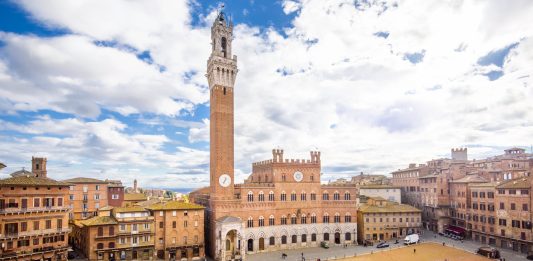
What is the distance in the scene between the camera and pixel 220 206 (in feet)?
216

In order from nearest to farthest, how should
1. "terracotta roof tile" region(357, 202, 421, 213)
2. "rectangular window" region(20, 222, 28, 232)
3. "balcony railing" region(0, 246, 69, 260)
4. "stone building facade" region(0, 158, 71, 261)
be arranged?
1. "balcony railing" region(0, 246, 69, 260)
2. "stone building facade" region(0, 158, 71, 261)
3. "rectangular window" region(20, 222, 28, 232)
4. "terracotta roof tile" region(357, 202, 421, 213)

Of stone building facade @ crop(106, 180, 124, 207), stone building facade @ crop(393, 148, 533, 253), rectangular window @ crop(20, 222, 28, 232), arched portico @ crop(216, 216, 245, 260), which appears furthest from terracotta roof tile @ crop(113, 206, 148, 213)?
stone building facade @ crop(393, 148, 533, 253)

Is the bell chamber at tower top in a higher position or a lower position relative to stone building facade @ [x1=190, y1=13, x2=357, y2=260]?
higher

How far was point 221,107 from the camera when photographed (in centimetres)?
6925

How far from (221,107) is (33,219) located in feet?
117

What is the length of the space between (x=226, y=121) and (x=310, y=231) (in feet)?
97.1

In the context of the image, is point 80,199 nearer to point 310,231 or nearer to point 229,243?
point 229,243

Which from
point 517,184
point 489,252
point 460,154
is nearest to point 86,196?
point 489,252

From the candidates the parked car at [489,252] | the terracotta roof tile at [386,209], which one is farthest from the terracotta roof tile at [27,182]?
the parked car at [489,252]

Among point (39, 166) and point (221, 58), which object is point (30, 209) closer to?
point (39, 166)

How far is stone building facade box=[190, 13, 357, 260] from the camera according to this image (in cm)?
6606

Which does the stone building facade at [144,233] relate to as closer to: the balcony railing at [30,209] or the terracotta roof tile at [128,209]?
the terracotta roof tile at [128,209]

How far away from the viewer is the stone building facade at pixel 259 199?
66.1 metres

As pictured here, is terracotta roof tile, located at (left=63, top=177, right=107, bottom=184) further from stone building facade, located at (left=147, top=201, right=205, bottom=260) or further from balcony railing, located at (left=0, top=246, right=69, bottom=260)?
balcony railing, located at (left=0, top=246, right=69, bottom=260)
